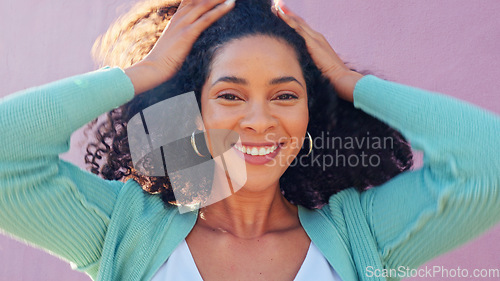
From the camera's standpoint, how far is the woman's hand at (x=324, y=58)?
2002mm

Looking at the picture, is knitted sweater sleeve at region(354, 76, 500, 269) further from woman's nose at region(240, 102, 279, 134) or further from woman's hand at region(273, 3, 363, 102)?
woman's nose at region(240, 102, 279, 134)

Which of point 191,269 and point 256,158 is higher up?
point 256,158

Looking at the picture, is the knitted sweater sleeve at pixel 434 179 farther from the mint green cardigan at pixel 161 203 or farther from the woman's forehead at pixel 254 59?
the woman's forehead at pixel 254 59

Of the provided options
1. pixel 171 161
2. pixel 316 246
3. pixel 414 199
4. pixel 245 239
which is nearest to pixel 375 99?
pixel 414 199

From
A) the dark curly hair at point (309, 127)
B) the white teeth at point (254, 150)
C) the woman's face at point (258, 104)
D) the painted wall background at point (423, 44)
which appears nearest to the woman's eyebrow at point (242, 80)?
the woman's face at point (258, 104)

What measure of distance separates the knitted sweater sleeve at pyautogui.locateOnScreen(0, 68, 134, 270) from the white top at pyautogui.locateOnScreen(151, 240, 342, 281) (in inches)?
9.4

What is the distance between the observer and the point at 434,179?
1796mm

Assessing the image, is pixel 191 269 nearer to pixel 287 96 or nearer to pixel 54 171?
pixel 54 171

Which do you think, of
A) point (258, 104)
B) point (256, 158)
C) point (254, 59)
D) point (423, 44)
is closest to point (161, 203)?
point (256, 158)

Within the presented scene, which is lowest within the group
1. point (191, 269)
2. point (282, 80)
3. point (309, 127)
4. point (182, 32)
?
point (191, 269)

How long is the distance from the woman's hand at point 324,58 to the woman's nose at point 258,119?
0.31 meters

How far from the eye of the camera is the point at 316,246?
1938mm

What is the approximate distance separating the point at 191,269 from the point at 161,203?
11.2 inches

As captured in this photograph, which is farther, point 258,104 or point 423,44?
point 423,44
